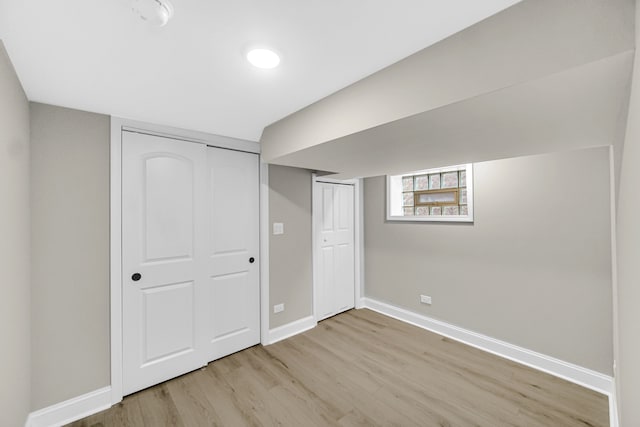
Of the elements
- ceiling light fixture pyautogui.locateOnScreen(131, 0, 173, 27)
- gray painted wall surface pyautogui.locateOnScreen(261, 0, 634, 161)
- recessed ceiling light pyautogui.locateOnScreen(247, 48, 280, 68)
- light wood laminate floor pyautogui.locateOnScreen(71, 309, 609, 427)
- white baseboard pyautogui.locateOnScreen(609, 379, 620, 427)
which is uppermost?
recessed ceiling light pyautogui.locateOnScreen(247, 48, 280, 68)

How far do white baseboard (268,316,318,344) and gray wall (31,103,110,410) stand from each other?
4.62 ft

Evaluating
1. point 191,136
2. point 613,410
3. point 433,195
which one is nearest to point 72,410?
point 191,136

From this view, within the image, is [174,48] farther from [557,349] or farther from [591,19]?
[557,349]

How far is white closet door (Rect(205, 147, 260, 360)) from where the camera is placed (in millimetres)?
2447

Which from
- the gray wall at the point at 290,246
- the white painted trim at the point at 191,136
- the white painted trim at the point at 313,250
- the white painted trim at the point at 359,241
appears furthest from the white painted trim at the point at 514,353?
the white painted trim at the point at 191,136

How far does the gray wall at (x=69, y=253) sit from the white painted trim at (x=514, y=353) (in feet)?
10.0

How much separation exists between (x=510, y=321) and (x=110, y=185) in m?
3.64

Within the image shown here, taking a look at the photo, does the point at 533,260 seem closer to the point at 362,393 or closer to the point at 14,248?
the point at 362,393

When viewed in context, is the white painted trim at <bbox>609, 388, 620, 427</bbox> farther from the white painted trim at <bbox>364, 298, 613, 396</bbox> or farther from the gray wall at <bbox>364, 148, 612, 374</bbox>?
the gray wall at <bbox>364, 148, 612, 374</bbox>

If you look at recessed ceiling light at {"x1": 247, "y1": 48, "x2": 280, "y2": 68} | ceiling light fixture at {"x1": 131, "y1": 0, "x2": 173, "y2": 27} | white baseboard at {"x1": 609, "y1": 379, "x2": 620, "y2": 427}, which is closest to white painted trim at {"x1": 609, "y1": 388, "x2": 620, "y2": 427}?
white baseboard at {"x1": 609, "y1": 379, "x2": 620, "y2": 427}

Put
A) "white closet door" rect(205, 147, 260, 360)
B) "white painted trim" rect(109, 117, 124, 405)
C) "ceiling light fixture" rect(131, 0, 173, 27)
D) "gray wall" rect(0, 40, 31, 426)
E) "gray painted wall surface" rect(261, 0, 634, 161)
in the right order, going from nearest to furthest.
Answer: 1. "gray painted wall surface" rect(261, 0, 634, 161)
2. "ceiling light fixture" rect(131, 0, 173, 27)
3. "gray wall" rect(0, 40, 31, 426)
4. "white painted trim" rect(109, 117, 124, 405)
5. "white closet door" rect(205, 147, 260, 360)

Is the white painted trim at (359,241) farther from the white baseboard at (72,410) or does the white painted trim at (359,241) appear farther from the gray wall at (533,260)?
the white baseboard at (72,410)

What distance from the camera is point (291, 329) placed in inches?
117

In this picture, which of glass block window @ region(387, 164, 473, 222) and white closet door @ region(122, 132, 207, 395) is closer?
white closet door @ region(122, 132, 207, 395)
